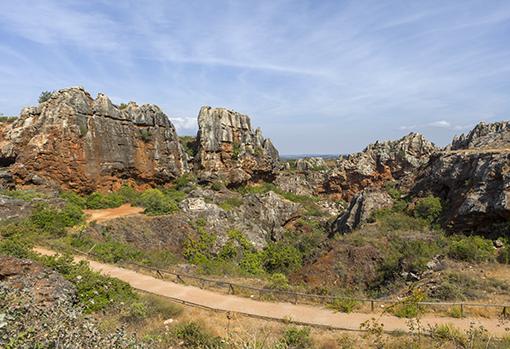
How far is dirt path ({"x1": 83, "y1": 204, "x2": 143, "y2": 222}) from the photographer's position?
24569 millimetres

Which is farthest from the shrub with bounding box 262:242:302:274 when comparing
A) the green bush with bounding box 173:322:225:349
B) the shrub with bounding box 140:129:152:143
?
the shrub with bounding box 140:129:152:143

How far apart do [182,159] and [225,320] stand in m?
27.4

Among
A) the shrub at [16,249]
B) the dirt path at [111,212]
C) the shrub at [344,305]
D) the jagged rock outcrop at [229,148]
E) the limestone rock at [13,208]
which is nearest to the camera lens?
the shrub at [344,305]

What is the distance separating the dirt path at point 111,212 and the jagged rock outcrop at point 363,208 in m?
14.7

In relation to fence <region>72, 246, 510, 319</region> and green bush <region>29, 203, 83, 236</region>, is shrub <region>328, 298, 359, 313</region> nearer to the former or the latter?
fence <region>72, 246, 510, 319</region>

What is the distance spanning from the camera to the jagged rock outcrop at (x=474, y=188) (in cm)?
1871

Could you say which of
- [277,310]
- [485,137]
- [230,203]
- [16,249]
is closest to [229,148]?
[230,203]

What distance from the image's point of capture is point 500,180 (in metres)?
19.7

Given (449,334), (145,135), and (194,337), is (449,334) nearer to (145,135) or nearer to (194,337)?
(194,337)

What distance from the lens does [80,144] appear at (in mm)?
28328

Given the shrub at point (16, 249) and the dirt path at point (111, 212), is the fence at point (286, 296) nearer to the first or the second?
the shrub at point (16, 249)

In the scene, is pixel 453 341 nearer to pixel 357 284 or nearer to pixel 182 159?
pixel 357 284

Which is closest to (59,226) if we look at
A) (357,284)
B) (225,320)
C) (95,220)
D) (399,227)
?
(95,220)

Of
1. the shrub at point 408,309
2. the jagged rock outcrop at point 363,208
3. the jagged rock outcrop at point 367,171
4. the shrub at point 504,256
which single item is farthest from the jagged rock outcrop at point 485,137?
the shrub at point 408,309
